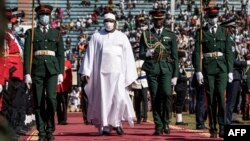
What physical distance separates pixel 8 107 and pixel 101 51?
89.6 inches

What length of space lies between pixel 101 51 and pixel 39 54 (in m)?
1.85

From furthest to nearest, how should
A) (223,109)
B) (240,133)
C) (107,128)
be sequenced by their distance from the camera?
(107,128), (223,109), (240,133)

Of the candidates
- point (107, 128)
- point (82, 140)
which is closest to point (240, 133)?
point (82, 140)

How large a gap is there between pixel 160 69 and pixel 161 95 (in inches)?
17.7

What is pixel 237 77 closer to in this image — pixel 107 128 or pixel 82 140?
pixel 107 128

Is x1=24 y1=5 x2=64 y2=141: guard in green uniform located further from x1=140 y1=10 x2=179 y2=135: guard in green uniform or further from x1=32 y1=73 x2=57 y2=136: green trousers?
x1=140 y1=10 x2=179 y2=135: guard in green uniform

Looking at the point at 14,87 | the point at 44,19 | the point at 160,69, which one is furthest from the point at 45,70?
the point at 160,69

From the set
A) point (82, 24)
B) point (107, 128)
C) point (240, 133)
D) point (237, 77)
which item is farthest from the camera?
point (82, 24)

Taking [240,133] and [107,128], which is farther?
[107,128]

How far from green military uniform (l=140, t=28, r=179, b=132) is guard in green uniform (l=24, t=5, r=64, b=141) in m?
2.06

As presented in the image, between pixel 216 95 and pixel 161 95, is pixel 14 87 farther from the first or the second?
pixel 216 95

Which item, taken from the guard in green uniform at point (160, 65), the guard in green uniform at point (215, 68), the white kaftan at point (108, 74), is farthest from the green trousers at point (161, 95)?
the guard in green uniform at point (215, 68)

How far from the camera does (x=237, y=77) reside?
56.2 feet

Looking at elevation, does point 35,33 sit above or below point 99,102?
above
